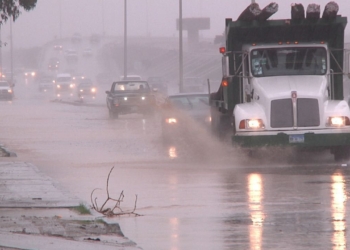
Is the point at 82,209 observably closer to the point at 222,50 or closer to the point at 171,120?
the point at 222,50

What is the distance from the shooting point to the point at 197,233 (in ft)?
32.5

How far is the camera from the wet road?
31.9 ft

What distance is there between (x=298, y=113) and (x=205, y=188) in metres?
3.89

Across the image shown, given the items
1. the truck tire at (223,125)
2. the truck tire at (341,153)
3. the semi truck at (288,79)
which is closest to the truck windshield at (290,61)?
the semi truck at (288,79)

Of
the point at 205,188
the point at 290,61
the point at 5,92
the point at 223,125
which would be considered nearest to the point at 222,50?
the point at 290,61

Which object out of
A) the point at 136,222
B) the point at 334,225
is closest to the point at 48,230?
the point at 136,222

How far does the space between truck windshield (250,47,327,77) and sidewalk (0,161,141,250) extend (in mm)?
6314

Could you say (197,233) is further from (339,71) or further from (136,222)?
(339,71)

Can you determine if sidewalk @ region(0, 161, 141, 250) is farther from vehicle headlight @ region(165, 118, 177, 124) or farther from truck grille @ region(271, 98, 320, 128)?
vehicle headlight @ region(165, 118, 177, 124)

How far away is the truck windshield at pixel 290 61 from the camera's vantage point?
1853cm

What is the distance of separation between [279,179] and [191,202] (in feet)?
10.6

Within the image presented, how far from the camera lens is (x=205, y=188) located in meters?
14.3

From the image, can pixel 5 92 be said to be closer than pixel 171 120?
No

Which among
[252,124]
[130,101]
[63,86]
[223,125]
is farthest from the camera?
[63,86]
